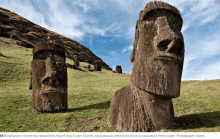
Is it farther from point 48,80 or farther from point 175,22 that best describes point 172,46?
point 48,80

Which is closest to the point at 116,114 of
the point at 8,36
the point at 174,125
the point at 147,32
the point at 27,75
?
the point at 174,125

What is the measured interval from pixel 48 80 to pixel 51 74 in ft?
1.01

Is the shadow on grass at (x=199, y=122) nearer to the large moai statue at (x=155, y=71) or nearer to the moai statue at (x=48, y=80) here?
the large moai statue at (x=155, y=71)

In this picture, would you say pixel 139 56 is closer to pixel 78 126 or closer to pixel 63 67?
pixel 78 126

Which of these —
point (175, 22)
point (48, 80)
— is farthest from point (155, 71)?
Answer: point (48, 80)

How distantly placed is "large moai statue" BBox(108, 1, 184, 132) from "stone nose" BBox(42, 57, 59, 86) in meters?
3.80

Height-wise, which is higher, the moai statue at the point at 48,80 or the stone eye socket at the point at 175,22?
the stone eye socket at the point at 175,22

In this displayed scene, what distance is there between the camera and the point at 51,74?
644 cm

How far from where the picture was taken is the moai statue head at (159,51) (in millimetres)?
3404

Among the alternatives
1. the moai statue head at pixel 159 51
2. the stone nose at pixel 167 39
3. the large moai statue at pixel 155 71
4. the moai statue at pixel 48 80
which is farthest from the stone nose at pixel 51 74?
the stone nose at pixel 167 39

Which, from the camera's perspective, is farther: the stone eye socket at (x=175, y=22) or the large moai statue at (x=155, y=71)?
the stone eye socket at (x=175, y=22)

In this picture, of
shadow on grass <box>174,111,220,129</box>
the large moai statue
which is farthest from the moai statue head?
shadow on grass <box>174,111,220,129</box>

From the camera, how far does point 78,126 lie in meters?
4.86

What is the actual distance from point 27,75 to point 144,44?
1448 cm
